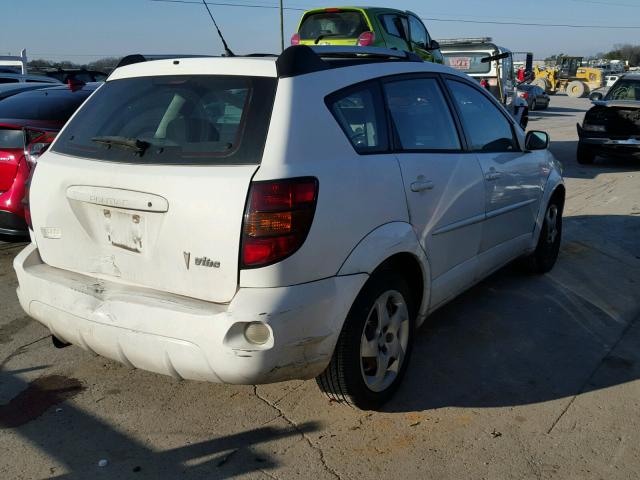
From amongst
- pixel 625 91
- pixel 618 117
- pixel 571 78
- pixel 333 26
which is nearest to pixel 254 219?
pixel 333 26

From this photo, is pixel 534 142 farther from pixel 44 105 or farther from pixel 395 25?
pixel 395 25

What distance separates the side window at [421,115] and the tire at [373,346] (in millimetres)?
794

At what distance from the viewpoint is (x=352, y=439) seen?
306cm

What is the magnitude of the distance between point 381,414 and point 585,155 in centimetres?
1085

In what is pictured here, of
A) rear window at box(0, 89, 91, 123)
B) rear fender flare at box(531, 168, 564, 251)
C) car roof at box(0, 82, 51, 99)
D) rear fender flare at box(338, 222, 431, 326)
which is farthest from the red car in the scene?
rear fender flare at box(531, 168, 564, 251)

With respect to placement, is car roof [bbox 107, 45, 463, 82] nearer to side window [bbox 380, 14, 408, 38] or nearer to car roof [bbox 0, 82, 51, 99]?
car roof [bbox 0, 82, 51, 99]

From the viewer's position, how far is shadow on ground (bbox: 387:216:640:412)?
11.6ft

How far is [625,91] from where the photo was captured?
40.7 feet

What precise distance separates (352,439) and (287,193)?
125cm

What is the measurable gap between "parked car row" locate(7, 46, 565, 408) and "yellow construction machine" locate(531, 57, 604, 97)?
137 ft

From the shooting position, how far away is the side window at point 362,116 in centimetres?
302

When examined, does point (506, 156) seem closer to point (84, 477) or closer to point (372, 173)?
point (372, 173)

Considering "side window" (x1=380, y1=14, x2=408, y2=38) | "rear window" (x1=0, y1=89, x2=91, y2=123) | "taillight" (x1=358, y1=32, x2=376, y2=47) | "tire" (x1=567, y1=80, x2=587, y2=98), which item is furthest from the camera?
"tire" (x1=567, y1=80, x2=587, y2=98)

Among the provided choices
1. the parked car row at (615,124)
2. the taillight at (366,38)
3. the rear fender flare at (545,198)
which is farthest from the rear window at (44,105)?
the parked car row at (615,124)
